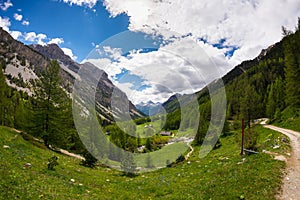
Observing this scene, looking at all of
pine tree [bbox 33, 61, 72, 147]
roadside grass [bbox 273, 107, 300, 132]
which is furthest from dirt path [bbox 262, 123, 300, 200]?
pine tree [bbox 33, 61, 72, 147]

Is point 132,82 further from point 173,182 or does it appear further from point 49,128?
point 49,128

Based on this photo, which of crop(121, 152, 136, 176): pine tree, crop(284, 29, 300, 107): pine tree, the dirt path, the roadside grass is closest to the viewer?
the dirt path

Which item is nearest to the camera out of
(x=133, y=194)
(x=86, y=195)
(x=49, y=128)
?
(x=86, y=195)

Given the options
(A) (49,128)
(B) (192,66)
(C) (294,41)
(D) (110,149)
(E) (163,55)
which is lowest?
(D) (110,149)

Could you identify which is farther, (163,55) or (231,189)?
(163,55)

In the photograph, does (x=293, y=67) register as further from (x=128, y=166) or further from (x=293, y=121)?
(x=128, y=166)

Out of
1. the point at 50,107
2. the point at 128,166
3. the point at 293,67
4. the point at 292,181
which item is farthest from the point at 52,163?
the point at 293,67

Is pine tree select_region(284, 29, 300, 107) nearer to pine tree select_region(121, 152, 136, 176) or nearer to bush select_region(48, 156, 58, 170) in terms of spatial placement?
pine tree select_region(121, 152, 136, 176)

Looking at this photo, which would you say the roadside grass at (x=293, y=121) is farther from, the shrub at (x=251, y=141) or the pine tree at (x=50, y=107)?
the pine tree at (x=50, y=107)

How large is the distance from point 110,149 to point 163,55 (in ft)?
188

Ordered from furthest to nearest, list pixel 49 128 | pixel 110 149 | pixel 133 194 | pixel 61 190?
pixel 110 149, pixel 49 128, pixel 133 194, pixel 61 190

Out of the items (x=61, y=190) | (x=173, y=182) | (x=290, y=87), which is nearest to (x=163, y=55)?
(x=173, y=182)

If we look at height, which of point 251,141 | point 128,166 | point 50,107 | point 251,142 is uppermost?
point 50,107

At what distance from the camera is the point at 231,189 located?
14.8 meters
